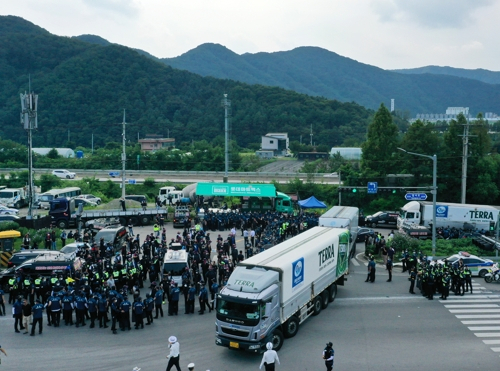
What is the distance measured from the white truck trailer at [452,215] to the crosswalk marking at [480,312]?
14019 millimetres

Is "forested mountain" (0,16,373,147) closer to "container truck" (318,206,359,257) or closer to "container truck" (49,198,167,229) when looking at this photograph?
"container truck" (49,198,167,229)

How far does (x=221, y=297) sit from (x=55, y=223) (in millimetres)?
27292

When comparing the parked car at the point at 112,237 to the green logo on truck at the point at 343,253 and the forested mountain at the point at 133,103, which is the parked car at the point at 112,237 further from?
the forested mountain at the point at 133,103

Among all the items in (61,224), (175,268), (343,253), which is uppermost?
(343,253)

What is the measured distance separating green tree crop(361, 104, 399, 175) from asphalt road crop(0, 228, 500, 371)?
32.1m

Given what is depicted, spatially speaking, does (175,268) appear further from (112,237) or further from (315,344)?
(112,237)

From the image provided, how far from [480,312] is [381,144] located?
33.4m

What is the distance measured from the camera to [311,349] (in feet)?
54.1

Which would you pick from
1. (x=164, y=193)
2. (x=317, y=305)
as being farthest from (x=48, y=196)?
(x=317, y=305)

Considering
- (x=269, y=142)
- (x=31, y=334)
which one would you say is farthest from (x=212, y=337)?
(x=269, y=142)

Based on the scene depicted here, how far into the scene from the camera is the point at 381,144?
52594 millimetres

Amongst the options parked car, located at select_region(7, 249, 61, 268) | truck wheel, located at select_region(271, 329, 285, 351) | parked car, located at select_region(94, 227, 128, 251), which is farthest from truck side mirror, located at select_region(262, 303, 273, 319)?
parked car, located at select_region(94, 227, 128, 251)

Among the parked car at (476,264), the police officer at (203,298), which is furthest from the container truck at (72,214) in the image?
the parked car at (476,264)

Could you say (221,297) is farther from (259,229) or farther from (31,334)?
(259,229)
